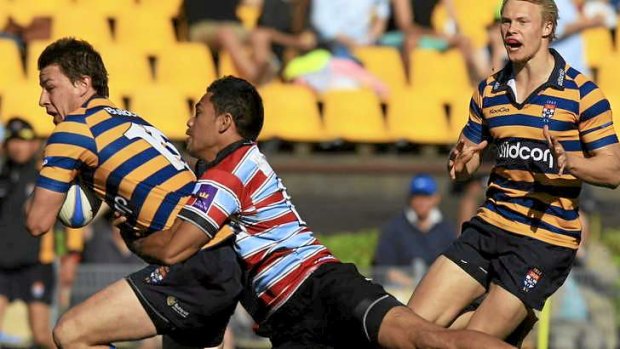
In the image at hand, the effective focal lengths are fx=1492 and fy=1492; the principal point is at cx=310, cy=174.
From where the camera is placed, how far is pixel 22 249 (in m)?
11.7

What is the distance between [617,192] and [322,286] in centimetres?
797

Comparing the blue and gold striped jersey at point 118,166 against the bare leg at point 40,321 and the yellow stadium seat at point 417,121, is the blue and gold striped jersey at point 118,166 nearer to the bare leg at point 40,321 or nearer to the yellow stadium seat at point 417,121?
the bare leg at point 40,321

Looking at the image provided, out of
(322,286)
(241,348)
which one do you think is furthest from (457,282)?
(241,348)

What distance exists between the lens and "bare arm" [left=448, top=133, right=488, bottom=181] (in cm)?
712

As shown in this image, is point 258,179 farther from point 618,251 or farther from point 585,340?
point 618,251

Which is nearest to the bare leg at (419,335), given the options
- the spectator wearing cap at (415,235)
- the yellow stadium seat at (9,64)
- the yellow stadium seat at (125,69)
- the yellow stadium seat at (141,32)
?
the spectator wearing cap at (415,235)

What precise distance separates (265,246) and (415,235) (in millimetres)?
5241

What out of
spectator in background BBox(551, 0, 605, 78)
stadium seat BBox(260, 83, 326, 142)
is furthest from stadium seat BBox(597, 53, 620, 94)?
stadium seat BBox(260, 83, 326, 142)

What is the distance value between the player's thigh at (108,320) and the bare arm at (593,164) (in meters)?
2.13

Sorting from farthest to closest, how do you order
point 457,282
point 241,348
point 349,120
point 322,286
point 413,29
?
point 413,29 → point 349,120 → point 241,348 → point 457,282 → point 322,286

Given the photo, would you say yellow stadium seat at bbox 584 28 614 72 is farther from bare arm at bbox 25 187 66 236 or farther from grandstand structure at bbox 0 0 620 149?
bare arm at bbox 25 187 66 236

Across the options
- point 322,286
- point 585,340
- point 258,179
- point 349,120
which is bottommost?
point 585,340

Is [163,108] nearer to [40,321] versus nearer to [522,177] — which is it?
[40,321]

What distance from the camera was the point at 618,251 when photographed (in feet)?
42.2
